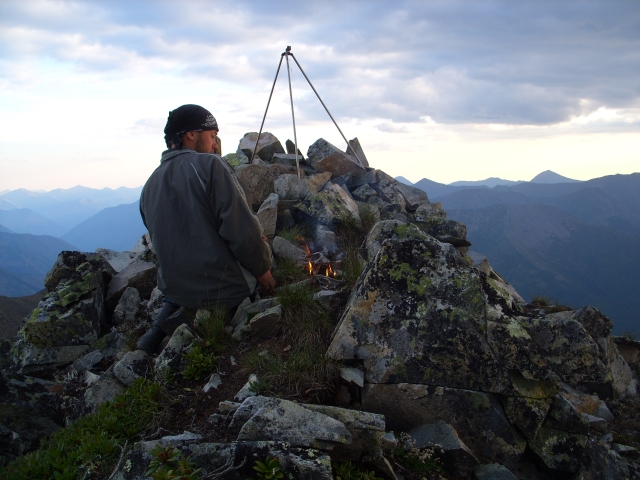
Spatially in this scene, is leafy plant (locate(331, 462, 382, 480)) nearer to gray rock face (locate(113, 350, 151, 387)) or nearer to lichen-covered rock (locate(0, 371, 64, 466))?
gray rock face (locate(113, 350, 151, 387))

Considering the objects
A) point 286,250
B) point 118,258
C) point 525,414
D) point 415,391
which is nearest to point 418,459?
point 415,391

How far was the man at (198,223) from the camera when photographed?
4965 millimetres

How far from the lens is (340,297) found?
5355 millimetres

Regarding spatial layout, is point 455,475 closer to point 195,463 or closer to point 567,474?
point 567,474

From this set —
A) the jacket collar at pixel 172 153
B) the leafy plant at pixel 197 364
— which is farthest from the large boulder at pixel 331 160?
the leafy plant at pixel 197 364

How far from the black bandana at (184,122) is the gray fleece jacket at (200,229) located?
0.21 meters

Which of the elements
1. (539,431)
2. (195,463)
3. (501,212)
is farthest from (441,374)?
(501,212)

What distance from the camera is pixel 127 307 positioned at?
749 cm

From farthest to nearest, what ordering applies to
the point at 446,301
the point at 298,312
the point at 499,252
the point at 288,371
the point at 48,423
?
the point at 499,252 < the point at 48,423 < the point at 298,312 < the point at 446,301 < the point at 288,371

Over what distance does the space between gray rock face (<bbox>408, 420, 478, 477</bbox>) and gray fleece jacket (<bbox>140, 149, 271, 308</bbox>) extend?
2754mm

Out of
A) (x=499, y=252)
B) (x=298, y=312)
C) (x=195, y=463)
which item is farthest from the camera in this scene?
(x=499, y=252)

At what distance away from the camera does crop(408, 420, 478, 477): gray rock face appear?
3.75 m

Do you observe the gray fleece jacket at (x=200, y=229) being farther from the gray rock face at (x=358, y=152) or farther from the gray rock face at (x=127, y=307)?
the gray rock face at (x=358, y=152)

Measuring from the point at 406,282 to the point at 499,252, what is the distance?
14803 centimetres
